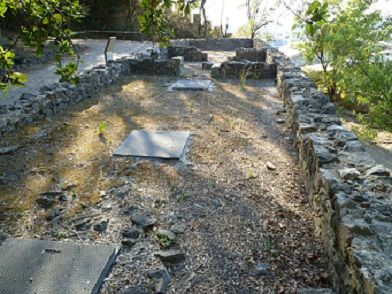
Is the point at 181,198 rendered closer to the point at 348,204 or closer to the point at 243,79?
the point at 348,204

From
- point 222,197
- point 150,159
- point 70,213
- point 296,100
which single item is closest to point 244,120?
point 296,100

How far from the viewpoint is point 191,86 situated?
8.06 metres

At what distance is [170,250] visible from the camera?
284cm

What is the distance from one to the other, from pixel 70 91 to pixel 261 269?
5138 mm

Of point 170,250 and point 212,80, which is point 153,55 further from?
point 170,250

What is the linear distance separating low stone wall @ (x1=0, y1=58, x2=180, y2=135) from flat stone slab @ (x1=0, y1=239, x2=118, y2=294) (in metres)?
2.06

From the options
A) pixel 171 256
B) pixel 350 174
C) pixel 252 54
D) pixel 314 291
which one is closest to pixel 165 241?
pixel 171 256

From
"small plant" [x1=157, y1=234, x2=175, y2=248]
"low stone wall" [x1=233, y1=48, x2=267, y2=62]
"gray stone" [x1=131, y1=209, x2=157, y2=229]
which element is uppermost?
"low stone wall" [x1=233, y1=48, x2=267, y2=62]

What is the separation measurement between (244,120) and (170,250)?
3.53 metres

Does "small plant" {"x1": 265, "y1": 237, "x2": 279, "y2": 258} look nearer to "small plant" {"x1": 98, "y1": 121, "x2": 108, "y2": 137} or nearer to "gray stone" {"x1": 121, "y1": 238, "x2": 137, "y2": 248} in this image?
"gray stone" {"x1": 121, "y1": 238, "x2": 137, "y2": 248}

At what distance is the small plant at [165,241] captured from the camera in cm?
289

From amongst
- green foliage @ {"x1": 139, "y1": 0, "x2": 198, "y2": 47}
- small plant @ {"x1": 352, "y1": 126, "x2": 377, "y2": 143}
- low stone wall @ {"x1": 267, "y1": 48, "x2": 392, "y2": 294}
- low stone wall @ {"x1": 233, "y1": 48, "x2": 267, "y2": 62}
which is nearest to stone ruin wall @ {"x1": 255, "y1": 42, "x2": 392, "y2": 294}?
low stone wall @ {"x1": 267, "y1": 48, "x2": 392, "y2": 294}

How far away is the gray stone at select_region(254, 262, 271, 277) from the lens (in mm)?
2643

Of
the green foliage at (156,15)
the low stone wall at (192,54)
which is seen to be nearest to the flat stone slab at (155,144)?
the green foliage at (156,15)
